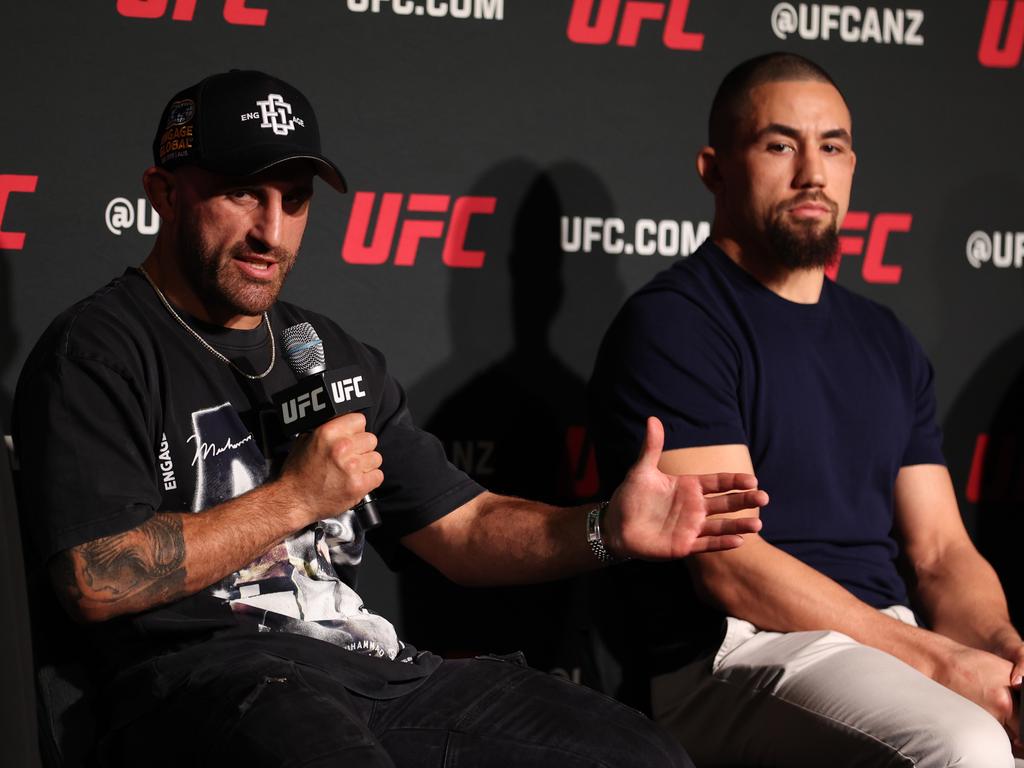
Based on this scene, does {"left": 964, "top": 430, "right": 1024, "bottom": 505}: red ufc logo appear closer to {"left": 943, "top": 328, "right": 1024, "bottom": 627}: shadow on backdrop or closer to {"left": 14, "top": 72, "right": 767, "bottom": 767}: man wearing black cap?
{"left": 943, "top": 328, "right": 1024, "bottom": 627}: shadow on backdrop

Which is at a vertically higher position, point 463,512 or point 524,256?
point 524,256

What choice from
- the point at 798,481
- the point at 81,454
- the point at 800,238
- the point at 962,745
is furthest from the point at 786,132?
the point at 81,454

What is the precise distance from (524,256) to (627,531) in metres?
1.09

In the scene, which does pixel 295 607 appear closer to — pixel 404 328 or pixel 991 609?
pixel 404 328

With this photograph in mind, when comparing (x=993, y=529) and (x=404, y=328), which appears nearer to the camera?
(x=404, y=328)

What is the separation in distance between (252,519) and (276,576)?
13cm

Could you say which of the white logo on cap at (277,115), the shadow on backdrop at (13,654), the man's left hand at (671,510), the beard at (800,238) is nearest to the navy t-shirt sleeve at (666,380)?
the beard at (800,238)

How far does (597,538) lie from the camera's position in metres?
1.82

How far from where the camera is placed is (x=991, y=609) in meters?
2.22

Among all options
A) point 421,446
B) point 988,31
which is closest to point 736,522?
point 421,446

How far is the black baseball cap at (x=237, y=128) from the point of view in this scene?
1785 mm

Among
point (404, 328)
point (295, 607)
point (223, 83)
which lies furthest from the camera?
point (404, 328)

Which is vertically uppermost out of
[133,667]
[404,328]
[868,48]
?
[868,48]

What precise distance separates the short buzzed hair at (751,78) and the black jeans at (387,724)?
3.71 feet
